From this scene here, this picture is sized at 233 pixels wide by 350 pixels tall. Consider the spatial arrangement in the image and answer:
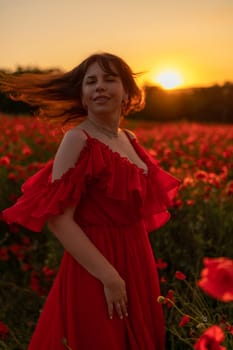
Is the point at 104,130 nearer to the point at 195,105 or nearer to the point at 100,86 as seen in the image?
the point at 100,86

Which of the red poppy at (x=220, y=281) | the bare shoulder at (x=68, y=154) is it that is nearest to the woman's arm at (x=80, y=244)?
the bare shoulder at (x=68, y=154)

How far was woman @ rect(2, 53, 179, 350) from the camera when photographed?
6.12ft

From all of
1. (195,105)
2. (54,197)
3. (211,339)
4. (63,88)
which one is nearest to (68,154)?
(54,197)

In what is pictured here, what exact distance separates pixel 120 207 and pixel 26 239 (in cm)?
221

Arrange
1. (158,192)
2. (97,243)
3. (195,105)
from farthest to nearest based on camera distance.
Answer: (195,105) → (158,192) → (97,243)

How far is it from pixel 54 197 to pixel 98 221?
0.69ft

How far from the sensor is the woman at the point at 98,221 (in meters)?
1.86

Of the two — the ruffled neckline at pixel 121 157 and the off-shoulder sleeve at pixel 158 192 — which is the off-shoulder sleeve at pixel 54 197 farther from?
the off-shoulder sleeve at pixel 158 192

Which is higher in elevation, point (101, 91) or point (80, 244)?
point (101, 91)

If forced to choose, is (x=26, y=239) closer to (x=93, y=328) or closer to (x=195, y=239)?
(x=195, y=239)

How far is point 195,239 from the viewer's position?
10.9ft

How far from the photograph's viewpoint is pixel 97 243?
196 cm

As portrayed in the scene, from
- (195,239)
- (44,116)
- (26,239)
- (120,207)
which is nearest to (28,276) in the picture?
(26,239)

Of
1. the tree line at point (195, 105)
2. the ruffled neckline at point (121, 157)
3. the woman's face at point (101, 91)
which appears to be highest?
the woman's face at point (101, 91)
